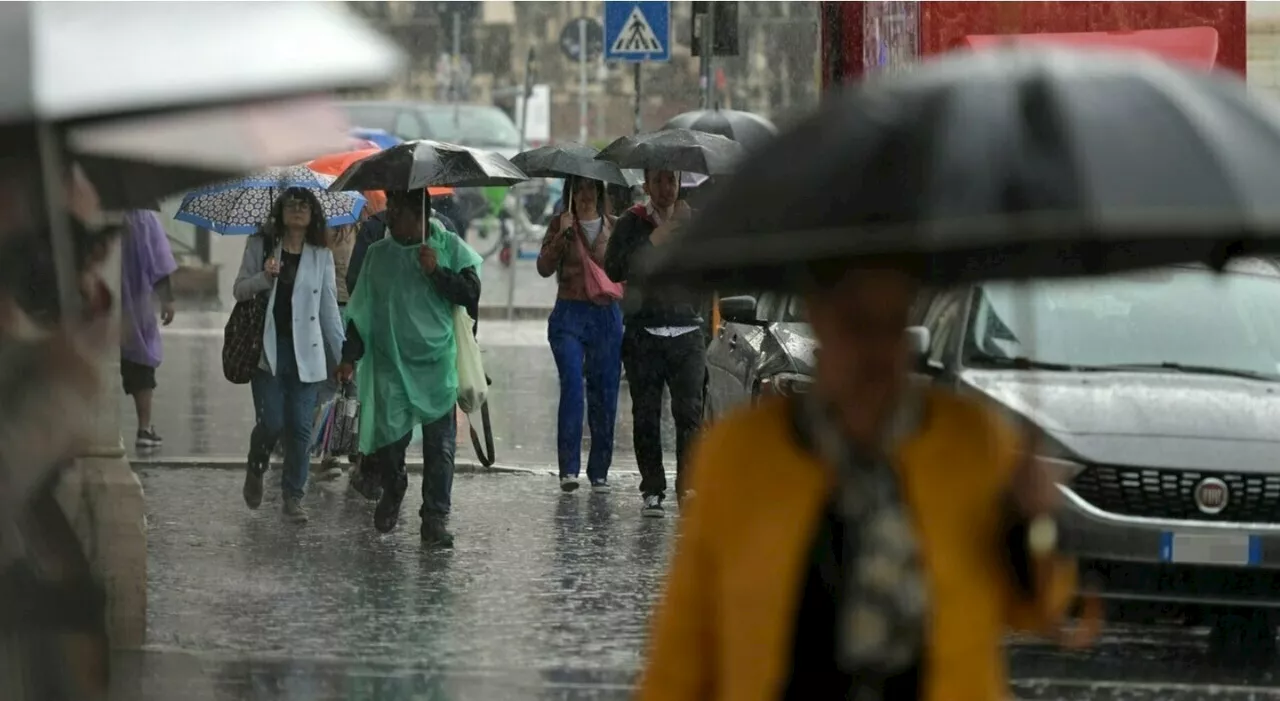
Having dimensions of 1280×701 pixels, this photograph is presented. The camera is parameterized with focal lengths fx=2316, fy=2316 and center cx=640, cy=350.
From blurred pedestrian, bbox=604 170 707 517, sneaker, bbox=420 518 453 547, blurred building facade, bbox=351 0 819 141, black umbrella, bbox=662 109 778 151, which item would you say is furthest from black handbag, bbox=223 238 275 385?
blurred building facade, bbox=351 0 819 141

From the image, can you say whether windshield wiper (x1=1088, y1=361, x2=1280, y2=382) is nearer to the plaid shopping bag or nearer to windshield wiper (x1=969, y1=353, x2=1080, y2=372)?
windshield wiper (x1=969, y1=353, x2=1080, y2=372)

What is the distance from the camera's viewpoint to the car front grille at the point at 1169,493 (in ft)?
26.3

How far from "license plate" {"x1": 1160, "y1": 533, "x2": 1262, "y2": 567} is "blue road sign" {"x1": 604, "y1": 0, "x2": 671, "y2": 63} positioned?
38.2 feet

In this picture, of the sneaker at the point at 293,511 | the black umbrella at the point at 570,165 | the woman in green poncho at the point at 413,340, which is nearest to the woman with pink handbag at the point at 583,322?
the black umbrella at the point at 570,165

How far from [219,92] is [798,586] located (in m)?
1.20

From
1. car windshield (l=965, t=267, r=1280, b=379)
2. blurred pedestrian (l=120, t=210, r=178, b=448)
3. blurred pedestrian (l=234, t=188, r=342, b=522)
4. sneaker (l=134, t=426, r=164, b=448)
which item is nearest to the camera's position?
car windshield (l=965, t=267, r=1280, b=379)

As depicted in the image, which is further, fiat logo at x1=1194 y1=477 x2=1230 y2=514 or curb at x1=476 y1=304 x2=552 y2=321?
curb at x1=476 y1=304 x2=552 y2=321

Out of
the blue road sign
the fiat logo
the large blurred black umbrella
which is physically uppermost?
the large blurred black umbrella

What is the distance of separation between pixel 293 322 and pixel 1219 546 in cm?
534

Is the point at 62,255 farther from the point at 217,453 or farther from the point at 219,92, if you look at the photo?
the point at 217,453

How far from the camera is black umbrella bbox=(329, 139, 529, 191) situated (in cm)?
1100

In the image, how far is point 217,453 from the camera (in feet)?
48.5

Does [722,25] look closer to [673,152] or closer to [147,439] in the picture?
[673,152]

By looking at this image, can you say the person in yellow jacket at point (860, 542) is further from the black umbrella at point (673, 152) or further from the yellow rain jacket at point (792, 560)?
the black umbrella at point (673, 152)
